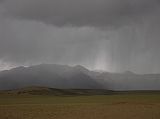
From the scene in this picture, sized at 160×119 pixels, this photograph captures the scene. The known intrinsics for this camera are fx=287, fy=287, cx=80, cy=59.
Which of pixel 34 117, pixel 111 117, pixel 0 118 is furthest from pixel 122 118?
pixel 0 118

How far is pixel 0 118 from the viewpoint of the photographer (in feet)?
120

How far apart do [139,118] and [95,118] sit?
5.61m

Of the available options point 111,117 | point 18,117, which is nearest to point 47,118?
point 18,117

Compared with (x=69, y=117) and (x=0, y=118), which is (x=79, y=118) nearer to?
(x=69, y=117)

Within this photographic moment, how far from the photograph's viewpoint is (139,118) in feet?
120

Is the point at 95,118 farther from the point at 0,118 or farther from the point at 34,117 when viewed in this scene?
the point at 0,118

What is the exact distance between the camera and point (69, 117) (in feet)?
124

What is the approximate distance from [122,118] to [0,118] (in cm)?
1565

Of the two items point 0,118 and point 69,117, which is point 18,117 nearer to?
point 0,118

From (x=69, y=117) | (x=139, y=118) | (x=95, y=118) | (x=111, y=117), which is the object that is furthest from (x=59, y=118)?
(x=139, y=118)

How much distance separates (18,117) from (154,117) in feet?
58.6

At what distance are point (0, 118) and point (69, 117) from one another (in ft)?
29.0

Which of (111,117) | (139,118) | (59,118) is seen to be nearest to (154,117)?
(139,118)

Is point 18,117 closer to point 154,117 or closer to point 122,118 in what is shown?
point 122,118
